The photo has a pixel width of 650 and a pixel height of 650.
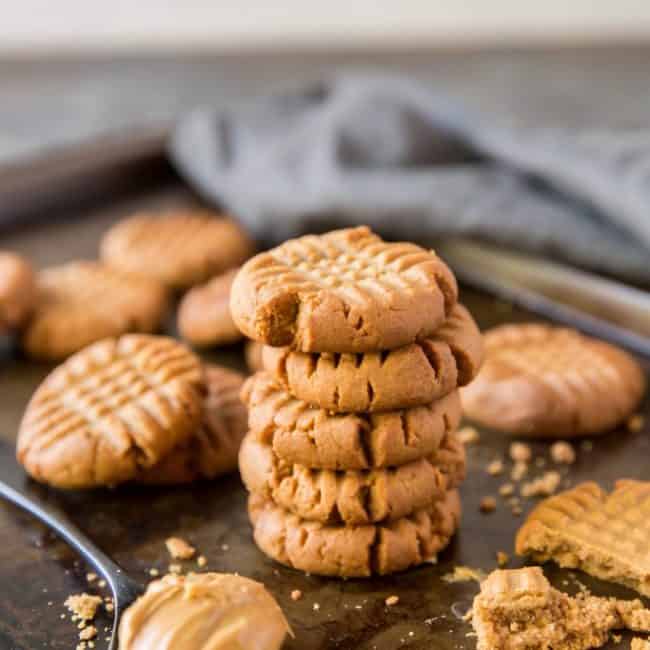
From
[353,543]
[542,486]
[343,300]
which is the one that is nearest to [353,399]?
[343,300]

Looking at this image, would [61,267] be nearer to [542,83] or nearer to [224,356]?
[224,356]

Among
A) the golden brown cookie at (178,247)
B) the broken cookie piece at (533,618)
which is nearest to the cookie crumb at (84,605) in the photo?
the broken cookie piece at (533,618)

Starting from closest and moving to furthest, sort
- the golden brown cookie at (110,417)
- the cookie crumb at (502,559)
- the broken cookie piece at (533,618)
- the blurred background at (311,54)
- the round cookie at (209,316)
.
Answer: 1. the broken cookie piece at (533,618)
2. the cookie crumb at (502,559)
3. the golden brown cookie at (110,417)
4. the round cookie at (209,316)
5. the blurred background at (311,54)

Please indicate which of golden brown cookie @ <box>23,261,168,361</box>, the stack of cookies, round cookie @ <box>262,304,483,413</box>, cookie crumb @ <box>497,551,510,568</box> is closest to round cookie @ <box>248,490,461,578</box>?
the stack of cookies

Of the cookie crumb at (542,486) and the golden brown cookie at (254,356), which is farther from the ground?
the golden brown cookie at (254,356)

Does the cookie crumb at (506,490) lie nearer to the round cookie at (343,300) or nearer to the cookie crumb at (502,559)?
the cookie crumb at (502,559)

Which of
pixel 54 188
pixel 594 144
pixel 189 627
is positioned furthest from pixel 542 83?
pixel 189 627
